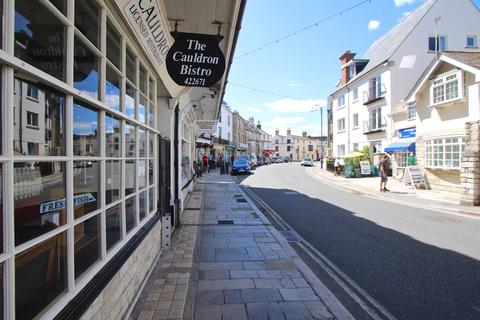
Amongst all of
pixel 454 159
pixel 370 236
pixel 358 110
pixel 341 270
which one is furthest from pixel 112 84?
pixel 358 110

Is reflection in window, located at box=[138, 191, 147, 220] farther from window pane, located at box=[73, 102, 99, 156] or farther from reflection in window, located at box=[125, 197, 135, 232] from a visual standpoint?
window pane, located at box=[73, 102, 99, 156]

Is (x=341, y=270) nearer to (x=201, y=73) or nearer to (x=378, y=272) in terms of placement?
(x=378, y=272)

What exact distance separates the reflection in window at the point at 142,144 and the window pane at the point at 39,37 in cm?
223

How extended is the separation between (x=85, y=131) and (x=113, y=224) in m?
1.16

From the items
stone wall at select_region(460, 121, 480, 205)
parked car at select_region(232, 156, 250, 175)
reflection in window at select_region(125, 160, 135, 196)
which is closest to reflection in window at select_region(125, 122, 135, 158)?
reflection in window at select_region(125, 160, 135, 196)

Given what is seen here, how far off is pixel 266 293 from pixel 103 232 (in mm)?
2324

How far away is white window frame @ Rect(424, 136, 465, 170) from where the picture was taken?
14.8m

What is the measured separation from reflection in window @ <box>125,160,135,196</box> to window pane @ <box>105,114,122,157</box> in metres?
0.39

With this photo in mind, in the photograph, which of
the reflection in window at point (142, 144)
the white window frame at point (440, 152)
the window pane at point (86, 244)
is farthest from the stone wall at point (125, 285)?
the white window frame at point (440, 152)

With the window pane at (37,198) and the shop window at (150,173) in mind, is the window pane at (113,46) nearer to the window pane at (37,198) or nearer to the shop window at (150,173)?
the window pane at (37,198)

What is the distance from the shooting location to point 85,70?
8.36ft

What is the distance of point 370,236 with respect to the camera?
7359mm

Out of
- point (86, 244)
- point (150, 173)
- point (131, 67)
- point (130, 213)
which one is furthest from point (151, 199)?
point (86, 244)

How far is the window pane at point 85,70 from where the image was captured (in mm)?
2381
